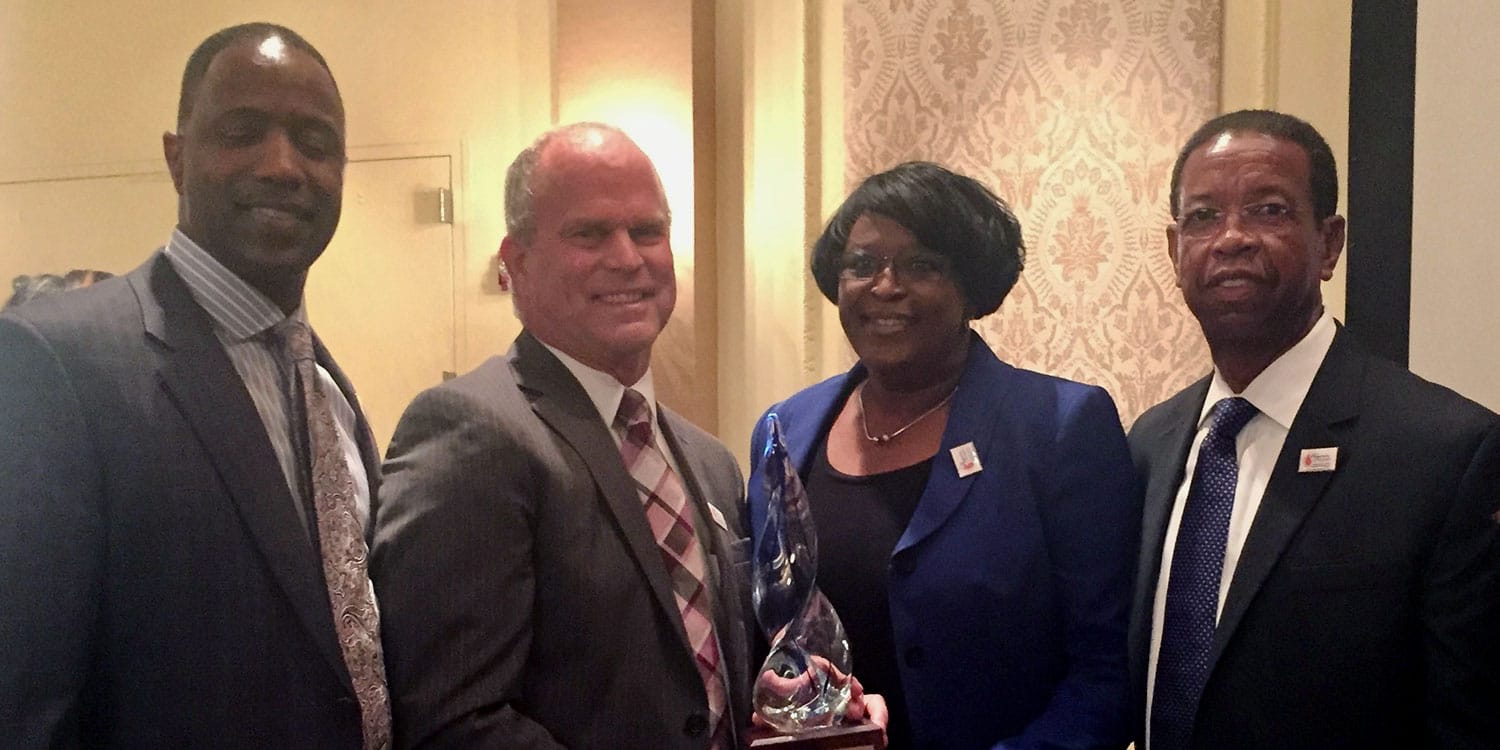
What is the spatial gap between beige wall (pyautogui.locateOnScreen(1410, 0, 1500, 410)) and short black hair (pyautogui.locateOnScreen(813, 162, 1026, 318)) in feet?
3.91

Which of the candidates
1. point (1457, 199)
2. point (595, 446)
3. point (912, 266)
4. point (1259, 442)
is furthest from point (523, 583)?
point (1457, 199)

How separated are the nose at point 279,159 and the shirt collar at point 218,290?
13 centimetres

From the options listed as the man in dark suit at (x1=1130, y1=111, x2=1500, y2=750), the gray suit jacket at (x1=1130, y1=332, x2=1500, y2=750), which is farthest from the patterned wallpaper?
the gray suit jacket at (x1=1130, y1=332, x2=1500, y2=750)

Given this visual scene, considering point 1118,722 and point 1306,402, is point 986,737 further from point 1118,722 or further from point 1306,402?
point 1306,402

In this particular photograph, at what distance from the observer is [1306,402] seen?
5.71 feet

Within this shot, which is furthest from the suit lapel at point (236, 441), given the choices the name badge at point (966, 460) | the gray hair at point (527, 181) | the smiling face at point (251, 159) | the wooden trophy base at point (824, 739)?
the name badge at point (966, 460)

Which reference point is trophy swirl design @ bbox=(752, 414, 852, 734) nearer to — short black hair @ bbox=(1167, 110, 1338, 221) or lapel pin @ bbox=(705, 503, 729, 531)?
lapel pin @ bbox=(705, 503, 729, 531)

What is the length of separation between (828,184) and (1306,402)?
1626mm

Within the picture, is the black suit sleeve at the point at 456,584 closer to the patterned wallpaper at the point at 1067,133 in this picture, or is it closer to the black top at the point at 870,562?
the black top at the point at 870,562

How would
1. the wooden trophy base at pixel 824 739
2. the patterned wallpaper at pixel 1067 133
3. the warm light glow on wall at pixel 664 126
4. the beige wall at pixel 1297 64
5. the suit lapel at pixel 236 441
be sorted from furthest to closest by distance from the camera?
the warm light glow on wall at pixel 664 126
the patterned wallpaper at pixel 1067 133
the beige wall at pixel 1297 64
the wooden trophy base at pixel 824 739
the suit lapel at pixel 236 441

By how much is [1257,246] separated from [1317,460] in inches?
14.4

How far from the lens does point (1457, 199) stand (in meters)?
2.47

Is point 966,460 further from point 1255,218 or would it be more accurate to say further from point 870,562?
point 1255,218

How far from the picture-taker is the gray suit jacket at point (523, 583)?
53.1 inches
